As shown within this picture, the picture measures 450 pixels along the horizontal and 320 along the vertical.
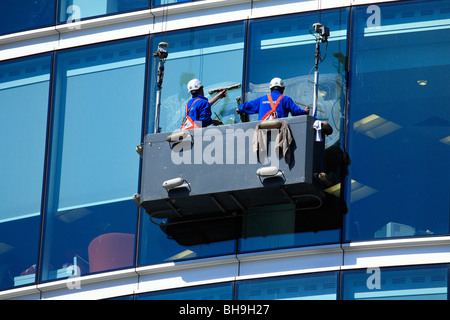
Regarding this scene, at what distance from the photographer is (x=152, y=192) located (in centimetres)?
2245

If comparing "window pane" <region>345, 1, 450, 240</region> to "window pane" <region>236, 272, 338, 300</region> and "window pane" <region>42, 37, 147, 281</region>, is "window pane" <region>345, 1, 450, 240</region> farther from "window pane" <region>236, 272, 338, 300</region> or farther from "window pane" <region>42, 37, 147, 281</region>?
"window pane" <region>42, 37, 147, 281</region>

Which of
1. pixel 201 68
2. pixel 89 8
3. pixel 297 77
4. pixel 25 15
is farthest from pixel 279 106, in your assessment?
pixel 25 15

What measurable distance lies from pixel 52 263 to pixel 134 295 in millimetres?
1784

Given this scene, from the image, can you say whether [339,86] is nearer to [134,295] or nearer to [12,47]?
[134,295]

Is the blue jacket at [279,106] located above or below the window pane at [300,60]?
below

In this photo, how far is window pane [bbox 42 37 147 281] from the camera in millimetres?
23703

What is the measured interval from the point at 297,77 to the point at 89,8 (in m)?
4.66

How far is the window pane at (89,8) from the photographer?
25234mm

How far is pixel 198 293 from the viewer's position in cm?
2272

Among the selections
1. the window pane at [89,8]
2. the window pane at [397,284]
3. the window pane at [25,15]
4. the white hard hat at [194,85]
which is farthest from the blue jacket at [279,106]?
the window pane at [25,15]

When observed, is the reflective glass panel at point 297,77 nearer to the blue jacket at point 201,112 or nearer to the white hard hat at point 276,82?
the white hard hat at point 276,82

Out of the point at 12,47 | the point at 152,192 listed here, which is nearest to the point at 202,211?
the point at 152,192

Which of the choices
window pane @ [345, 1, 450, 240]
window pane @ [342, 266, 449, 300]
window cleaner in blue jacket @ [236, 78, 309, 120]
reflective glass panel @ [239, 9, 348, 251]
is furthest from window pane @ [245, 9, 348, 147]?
window pane @ [342, 266, 449, 300]

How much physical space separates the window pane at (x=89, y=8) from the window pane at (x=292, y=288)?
19.8ft
